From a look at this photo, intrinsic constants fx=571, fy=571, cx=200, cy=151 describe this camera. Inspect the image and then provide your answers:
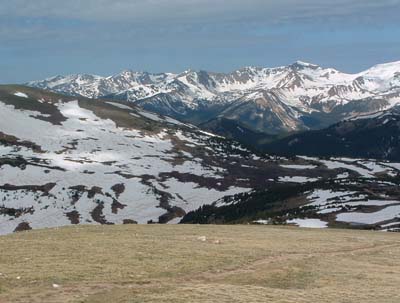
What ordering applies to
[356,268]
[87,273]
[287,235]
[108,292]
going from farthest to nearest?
[287,235]
[356,268]
[87,273]
[108,292]

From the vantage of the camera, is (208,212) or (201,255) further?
(208,212)

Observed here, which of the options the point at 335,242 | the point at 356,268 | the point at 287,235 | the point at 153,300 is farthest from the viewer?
the point at 287,235

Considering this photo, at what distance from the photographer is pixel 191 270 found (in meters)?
41.2

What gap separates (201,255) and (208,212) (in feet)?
482

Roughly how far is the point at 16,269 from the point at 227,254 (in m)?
18.1

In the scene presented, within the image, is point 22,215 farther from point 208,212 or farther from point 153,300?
point 153,300

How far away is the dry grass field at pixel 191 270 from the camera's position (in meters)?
Result: 33.2

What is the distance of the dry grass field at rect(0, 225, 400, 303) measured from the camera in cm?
3322

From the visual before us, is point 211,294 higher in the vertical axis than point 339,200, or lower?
lower

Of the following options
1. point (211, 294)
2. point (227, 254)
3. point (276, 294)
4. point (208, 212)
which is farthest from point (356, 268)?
point (208, 212)

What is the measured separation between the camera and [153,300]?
3097cm

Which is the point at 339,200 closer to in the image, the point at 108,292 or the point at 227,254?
the point at 227,254

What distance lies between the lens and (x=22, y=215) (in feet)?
625

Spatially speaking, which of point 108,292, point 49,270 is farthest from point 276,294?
point 49,270
